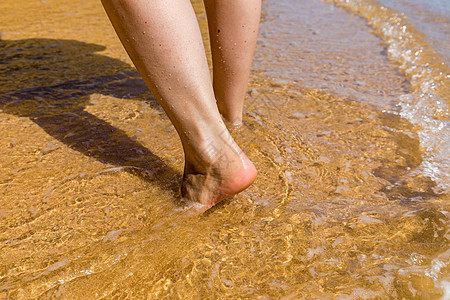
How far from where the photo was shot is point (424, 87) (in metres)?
2.43

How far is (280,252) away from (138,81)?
1570 millimetres

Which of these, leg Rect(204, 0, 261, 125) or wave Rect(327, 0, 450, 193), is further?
wave Rect(327, 0, 450, 193)

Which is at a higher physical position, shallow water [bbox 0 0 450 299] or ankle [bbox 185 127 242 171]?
ankle [bbox 185 127 242 171]

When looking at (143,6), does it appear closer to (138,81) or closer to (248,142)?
(248,142)

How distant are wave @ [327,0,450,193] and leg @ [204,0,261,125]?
786 millimetres

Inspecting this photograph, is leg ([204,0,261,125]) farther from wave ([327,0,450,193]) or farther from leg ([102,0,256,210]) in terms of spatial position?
wave ([327,0,450,193])

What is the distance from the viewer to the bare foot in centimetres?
124

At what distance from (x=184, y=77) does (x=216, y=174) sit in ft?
1.07

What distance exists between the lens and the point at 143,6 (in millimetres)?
1044

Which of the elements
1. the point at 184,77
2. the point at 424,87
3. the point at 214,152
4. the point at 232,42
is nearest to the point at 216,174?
the point at 214,152

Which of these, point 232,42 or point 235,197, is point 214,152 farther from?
point 232,42

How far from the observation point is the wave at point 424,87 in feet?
5.48

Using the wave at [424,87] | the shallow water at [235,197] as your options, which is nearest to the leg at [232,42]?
the shallow water at [235,197]

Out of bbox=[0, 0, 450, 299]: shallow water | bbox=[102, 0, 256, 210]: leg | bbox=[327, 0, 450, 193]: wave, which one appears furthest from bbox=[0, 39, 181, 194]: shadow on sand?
bbox=[327, 0, 450, 193]: wave
